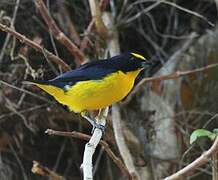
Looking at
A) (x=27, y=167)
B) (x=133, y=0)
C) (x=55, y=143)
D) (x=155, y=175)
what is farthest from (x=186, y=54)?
(x=27, y=167)

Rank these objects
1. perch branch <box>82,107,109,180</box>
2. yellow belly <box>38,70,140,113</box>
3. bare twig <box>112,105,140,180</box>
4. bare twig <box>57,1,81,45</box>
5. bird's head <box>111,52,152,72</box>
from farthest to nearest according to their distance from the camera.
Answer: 1. bare twig <box>57,1,81,45</box>
2. bare twig <box>112,105,140,180</box>
3. bird's head <box>111,52,152,72</box>
4. yellow belly <box>38,70,140,113</box>
5. perch branch <box>82,107,109,180</box>

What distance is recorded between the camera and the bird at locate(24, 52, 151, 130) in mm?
2771

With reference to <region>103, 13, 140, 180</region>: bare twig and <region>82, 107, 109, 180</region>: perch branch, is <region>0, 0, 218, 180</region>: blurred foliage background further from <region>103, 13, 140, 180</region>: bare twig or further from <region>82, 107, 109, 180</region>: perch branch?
<region>82, 107, 109, 180</region>: perch branch

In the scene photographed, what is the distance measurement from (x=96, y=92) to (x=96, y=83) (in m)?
0.08

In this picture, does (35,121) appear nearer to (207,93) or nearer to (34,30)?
(34,30)

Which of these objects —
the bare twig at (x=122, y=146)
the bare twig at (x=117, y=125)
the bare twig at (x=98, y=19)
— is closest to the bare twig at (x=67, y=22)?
the bare twig at (x=117, y=125)

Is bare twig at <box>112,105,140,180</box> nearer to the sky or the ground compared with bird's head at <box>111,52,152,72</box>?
nearer to the ground

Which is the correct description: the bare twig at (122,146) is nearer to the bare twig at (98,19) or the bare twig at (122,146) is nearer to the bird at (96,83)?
the bird at (96,83)

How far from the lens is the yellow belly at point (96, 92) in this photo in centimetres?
276

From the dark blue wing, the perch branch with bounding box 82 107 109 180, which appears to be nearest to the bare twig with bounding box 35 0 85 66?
the dark blue wing

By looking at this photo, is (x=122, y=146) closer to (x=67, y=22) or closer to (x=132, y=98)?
(x=132, y=98)

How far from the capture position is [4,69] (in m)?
3.86

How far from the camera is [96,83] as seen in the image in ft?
9.39

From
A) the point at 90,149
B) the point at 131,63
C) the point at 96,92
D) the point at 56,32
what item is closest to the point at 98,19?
the point at 56,32
